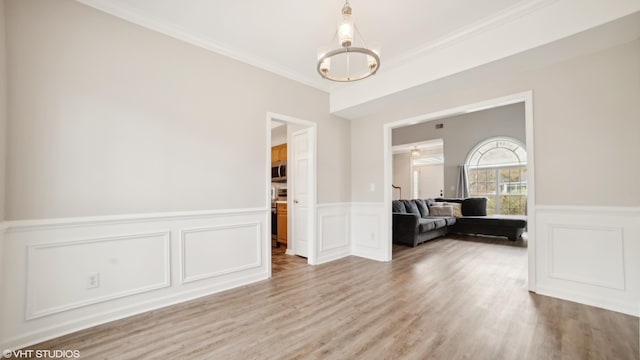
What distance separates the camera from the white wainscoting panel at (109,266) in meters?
2.00

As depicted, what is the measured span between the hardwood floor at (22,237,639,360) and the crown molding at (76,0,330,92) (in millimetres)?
2820

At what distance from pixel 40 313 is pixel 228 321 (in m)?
1.42

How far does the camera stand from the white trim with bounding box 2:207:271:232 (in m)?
2.01

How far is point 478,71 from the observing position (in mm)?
2986

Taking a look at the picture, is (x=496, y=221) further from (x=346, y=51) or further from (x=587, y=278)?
(x=346, y=51)

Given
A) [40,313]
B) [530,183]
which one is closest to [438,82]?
[530,183]

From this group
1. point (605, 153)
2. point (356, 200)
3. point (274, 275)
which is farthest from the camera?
point (356, 200)

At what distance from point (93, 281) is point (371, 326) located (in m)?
2.44

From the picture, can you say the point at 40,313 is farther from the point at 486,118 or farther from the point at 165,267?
the point at 486,118

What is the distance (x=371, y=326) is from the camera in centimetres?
223

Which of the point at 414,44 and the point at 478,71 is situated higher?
the point at 414,44

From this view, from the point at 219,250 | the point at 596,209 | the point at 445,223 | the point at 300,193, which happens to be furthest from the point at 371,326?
the point at 445,223

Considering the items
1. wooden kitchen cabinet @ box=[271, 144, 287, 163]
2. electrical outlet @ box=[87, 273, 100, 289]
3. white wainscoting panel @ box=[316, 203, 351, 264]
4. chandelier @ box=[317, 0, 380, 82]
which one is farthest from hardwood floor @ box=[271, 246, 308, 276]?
chandelier @ box=[317, 0, 380, 82]

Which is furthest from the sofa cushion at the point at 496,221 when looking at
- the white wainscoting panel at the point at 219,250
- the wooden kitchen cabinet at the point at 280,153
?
the white wainscoting panel at the point at 219,250
